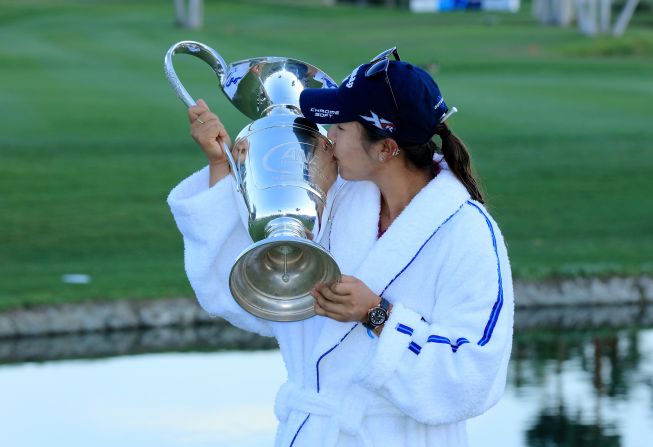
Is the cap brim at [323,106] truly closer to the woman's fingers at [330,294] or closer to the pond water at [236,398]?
the woman's fingers at [330,294]

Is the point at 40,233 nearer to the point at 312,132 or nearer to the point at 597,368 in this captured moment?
the point at 597,368

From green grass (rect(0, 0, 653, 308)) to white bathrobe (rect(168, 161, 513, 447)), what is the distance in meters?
4.94

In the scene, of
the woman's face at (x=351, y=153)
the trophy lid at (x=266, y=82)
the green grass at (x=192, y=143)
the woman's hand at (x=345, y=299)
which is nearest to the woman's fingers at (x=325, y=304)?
the woman's hand at (x=345, y=299)

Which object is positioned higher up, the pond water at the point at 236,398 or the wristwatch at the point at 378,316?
the wristwatch at the point at 378,316

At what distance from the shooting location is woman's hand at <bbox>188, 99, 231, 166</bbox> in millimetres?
3439

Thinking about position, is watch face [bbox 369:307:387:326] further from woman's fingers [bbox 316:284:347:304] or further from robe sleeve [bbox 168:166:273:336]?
robe sleeve [bbox 168:166:273:336]

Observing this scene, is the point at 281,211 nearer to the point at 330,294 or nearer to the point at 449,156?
the point at 330,294

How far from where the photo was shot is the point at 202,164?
13789 mm

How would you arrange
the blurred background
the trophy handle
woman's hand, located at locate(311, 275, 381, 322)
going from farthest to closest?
the blurred background
the trophy handle
woman's hand, located at locate(311, 275, 381, 322)

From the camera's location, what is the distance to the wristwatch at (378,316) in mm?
3146

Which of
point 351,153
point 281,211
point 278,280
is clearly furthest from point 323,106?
point 278,280

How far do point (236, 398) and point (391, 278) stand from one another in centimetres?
373

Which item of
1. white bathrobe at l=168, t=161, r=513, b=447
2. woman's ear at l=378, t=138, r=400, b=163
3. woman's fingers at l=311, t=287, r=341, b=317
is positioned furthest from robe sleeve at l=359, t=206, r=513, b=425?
woman's ear at l=378, t=138, r=400, b=163

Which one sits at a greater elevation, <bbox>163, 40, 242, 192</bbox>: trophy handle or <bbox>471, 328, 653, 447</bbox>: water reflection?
<bbox>163, 40, 242, 192</bbox>: trophy handle
